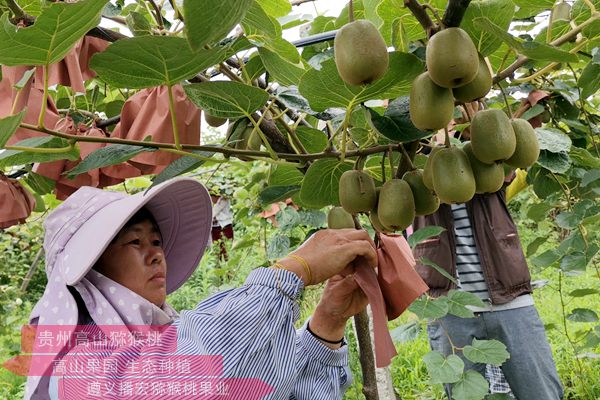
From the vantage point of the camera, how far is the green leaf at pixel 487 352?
1.41m

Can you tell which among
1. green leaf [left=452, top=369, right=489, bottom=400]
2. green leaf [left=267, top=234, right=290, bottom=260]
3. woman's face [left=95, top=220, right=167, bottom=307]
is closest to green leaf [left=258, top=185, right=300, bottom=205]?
woman's face [left=95, top=220, right=167, bottom=307]

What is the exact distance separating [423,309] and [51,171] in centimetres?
88

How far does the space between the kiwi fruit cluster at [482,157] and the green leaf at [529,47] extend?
0.23ft

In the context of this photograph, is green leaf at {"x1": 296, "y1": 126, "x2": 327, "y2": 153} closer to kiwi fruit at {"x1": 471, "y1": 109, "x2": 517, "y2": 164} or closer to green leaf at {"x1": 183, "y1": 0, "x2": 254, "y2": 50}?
kiwi fruit at {"x1": 471, "y1": 109, "x2": 517, "y2": 164}

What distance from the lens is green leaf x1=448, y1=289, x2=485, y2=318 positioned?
4.37 feet

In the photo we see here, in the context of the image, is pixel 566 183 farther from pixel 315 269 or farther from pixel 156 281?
pixel 156 281

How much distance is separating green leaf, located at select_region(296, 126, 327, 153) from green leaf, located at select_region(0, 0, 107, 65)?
0.45m

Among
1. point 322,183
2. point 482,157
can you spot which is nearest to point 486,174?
point 482,157

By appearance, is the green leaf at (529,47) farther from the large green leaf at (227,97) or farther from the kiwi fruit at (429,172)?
the large green leaf at (227,97)

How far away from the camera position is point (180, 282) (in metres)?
1.40

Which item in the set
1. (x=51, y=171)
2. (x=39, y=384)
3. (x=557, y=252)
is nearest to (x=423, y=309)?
(x=557, y=252)

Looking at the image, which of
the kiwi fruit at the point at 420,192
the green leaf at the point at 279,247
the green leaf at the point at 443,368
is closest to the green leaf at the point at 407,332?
the green leaf at the point at 443,368

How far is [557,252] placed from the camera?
66.4 inches

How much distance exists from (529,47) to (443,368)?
1.01 metres
